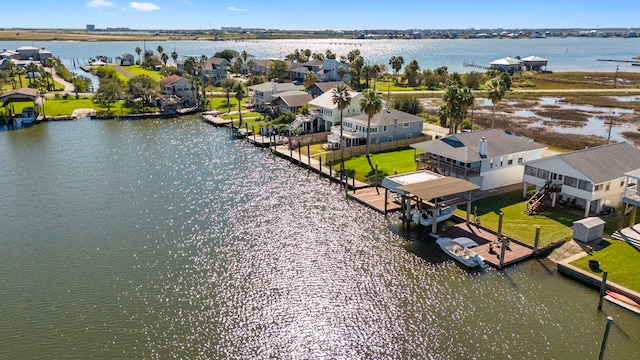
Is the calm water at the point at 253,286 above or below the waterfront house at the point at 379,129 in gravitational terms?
below

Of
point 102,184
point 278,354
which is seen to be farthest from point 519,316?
point 102,184

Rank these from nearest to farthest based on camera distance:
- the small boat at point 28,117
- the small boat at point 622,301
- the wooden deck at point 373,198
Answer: the small boat at point 622,301, the wooden deck at point 373,198, the small boat at point 28,117

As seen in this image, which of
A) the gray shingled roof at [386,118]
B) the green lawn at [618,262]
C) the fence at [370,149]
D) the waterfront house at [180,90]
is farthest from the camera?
the waterfront house at [180,90]

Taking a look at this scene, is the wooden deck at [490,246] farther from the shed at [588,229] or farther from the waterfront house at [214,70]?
the waterfront house at [214,70]

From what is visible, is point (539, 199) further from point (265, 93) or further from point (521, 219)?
point (265, 93)

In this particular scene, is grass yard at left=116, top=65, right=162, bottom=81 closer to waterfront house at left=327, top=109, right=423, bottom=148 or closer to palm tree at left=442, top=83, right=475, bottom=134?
waterfront house at left=327, top=109, right=423, bottom=148

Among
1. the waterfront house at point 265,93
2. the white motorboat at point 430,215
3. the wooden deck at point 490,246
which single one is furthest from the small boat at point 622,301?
the waterfront house at point 265,93

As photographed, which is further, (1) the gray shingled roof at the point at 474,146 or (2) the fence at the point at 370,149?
(2) the fence at the point at 370,149
